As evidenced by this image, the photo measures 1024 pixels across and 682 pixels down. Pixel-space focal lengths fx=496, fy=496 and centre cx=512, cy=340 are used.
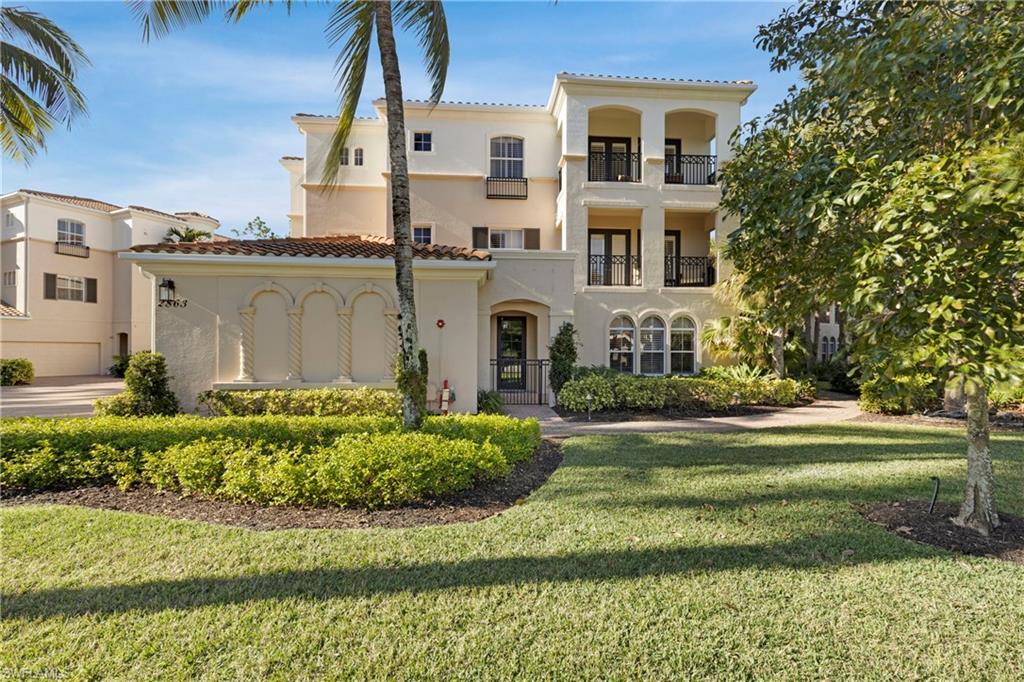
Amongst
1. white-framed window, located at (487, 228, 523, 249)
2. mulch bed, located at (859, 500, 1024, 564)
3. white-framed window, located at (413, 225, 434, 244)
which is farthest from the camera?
white-framed window, located at (487, 228, 523, 249)

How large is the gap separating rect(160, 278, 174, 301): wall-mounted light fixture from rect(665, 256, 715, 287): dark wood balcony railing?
15.7 meters

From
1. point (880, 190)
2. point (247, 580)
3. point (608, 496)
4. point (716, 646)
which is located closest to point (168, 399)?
point (247, 580)

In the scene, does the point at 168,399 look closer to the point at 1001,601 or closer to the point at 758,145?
the point at 758,145

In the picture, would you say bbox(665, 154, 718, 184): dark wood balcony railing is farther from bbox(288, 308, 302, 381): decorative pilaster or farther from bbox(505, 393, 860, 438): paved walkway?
bbox(288, 308, 302, 381): decorative pilaster

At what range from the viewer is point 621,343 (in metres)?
18.1

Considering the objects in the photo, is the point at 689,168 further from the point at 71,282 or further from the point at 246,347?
the point at 71,282

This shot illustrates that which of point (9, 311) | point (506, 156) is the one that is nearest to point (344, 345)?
point (506, 156)

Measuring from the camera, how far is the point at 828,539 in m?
4.78

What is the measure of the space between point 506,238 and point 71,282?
25326 millimetres

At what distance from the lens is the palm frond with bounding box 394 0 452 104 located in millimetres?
8117

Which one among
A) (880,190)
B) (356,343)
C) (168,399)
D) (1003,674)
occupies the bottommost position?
(1003,674)

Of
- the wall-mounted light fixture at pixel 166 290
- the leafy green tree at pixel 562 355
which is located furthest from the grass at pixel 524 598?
the leafy green tree at pixel 562 355

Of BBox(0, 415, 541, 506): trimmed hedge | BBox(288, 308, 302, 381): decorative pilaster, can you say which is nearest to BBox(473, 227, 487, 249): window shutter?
BBox(288, 308, 302, 381): decorative pilaster

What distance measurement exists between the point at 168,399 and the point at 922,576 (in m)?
13.0
